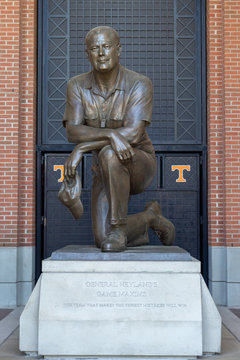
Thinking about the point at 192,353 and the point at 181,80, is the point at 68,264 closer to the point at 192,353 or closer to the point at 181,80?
the point at 192,353

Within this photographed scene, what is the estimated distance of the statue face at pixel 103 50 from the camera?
188 inches

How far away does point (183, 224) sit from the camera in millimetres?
8062

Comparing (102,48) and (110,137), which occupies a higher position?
(102,48)

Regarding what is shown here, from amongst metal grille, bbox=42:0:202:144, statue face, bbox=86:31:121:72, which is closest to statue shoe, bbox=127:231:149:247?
statue face, bbox=86:31:121:72

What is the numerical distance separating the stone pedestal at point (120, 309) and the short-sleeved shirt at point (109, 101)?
1.28 meters

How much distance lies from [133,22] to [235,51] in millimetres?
1775

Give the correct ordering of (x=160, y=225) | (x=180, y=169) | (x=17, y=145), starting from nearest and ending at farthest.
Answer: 1. (x=160, y=225)
2. (x=17, y=145)
3. (x=180, y=169)

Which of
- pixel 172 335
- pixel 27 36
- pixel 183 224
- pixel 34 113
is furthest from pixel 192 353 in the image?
pixel 27 36

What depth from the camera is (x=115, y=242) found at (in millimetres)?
4520

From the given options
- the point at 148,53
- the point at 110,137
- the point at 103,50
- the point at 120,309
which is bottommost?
the point at 120,309

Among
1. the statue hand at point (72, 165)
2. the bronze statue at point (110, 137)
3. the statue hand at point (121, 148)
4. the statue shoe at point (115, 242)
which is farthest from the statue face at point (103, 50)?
the statue shoe at point (115, 242)

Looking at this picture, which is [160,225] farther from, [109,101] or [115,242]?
[109,101]

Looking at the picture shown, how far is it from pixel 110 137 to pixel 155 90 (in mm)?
3823

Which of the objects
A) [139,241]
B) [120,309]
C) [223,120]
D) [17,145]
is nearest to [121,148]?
[139,241]
